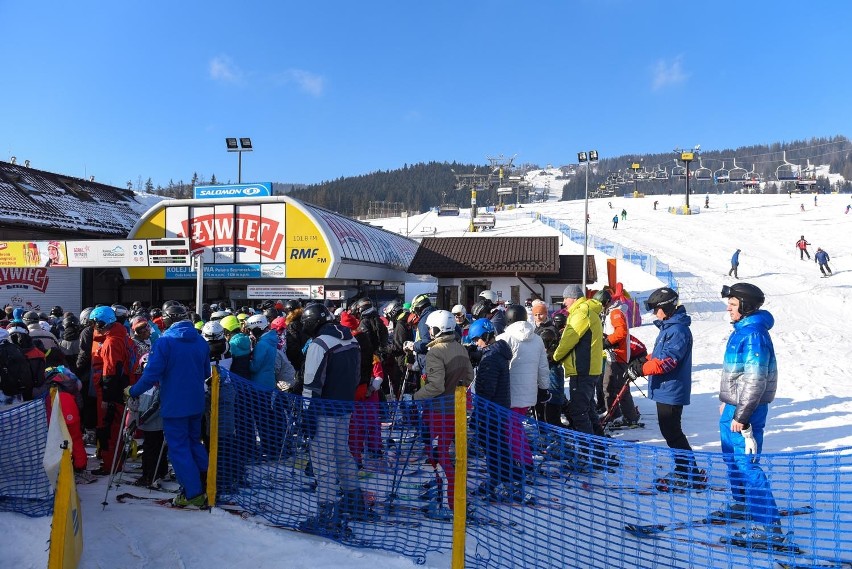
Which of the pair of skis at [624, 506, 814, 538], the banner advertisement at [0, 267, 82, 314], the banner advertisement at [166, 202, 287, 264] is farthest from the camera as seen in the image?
the banner advertisement at [166, 202, 287, 264]

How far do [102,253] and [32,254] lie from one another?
7.39 ft

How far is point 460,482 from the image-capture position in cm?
343

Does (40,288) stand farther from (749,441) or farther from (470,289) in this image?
(749,441)

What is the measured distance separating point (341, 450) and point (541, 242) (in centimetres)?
2001

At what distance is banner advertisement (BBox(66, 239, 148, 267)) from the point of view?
17.6 meters

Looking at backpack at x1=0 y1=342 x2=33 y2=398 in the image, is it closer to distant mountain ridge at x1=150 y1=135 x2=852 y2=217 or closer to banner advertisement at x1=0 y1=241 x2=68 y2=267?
banner advertisement at x1=0 y1=241 x2=68 y2=267

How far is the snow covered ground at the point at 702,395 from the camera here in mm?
3852

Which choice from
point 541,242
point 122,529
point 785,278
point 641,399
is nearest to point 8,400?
point 122,529

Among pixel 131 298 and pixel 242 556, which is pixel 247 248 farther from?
pixel 242 556

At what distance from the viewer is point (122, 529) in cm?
424

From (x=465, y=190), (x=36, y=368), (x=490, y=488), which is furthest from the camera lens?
(x=465, y=190)

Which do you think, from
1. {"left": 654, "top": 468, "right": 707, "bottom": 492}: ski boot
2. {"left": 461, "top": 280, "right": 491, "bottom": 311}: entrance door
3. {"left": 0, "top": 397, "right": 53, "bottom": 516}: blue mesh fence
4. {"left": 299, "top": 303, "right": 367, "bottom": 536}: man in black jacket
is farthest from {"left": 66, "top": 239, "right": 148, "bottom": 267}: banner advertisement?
{"left": 654, "top": 468, "right": 707, "bottom": 492}: ski boot

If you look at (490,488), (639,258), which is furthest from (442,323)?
(639,258)

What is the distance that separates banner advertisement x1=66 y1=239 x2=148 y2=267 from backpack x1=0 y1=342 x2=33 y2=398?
12783 mm
